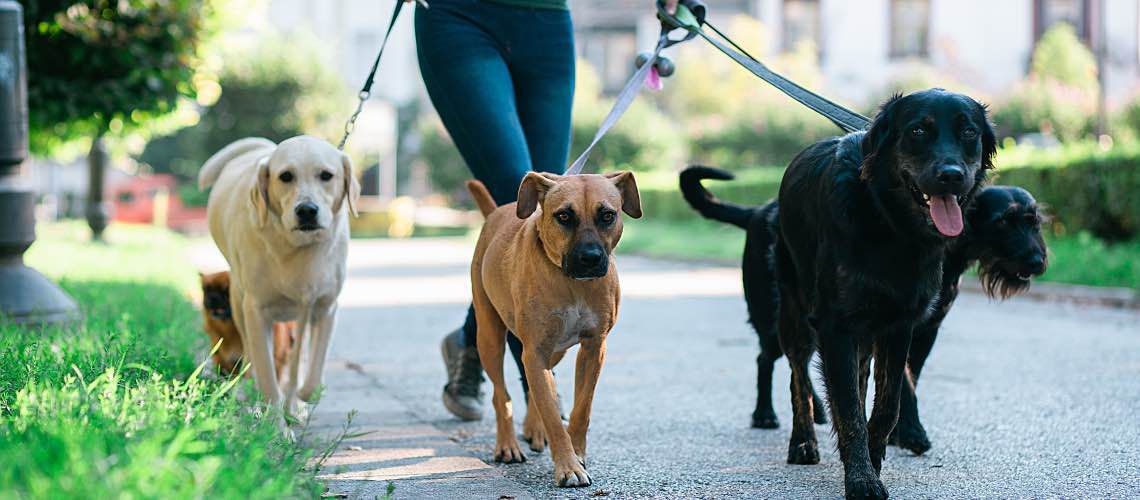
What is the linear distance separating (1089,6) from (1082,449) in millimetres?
34056

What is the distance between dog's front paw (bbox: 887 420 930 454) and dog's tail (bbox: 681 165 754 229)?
1043 millimetres

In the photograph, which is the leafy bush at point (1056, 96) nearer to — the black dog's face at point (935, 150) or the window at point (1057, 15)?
the window at point (1057, 15)

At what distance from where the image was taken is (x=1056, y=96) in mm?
30156

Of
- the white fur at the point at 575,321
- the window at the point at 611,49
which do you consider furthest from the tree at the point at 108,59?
the window at the point at 611,49

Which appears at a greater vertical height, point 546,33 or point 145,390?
point 546,33

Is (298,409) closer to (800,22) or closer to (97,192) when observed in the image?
(97,192)

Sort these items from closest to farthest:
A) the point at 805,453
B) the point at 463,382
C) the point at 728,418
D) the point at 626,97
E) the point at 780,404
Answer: the point at 805,453 < the point at 626,97 < the point at 463,382 < the point at 728,418 < the point at 780,404

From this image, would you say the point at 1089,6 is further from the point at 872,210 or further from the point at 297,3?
the point at 872,210

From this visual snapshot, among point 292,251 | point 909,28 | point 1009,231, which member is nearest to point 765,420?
point 1009,231

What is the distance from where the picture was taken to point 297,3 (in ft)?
160

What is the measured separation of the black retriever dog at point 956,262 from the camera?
4332 mm

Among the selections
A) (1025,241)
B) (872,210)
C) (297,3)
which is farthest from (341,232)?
(297,3)

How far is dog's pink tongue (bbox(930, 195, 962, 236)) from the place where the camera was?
337 centimetres

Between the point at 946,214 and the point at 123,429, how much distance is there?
7.22ft
